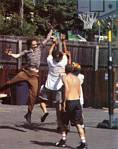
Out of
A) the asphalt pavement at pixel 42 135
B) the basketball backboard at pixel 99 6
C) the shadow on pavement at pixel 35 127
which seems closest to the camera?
the asphalt pavement at pixel 42 135

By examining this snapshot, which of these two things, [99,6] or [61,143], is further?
[99,6]

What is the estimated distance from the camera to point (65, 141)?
11.3 meters

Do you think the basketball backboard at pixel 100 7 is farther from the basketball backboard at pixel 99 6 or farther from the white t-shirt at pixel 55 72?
the white t-shirt at pixel 55 72

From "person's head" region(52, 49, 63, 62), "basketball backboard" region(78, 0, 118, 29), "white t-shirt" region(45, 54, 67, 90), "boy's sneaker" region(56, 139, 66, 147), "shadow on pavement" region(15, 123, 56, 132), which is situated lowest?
"shadow on pavement" region(15, 123, 56, 132)

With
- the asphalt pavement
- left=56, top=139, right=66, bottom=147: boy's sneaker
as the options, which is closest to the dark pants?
the asphalt pavement

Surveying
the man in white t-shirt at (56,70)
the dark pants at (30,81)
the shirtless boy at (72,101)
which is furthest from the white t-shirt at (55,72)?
the shirtless boy at (72,101)

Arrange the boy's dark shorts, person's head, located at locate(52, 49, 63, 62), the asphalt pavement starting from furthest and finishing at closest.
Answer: person's head, located at locate(52, 49, 63, 62) < the asphalt pavement < the boy's dark shorts

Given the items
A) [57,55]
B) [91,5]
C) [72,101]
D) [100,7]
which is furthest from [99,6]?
[72,101]

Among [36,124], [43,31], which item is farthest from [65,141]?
[43,31]

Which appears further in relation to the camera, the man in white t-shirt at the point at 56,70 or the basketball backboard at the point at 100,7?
the basketball backboard at the point at 100,7

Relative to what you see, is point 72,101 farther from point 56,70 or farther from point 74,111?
point 56,70

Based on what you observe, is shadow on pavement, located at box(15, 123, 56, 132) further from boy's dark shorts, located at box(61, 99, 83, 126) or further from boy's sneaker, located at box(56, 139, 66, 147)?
boy's dark shorts, located at box(61, 99, 83, 126)

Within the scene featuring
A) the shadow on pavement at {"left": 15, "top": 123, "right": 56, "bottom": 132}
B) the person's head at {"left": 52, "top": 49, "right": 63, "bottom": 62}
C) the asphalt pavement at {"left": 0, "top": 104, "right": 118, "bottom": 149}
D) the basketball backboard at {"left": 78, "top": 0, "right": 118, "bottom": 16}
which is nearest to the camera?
the asphalt pavement at {"left": 0, "top": 104, "right": 118, "bottom": 149}

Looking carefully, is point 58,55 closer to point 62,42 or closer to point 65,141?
point 62,42
